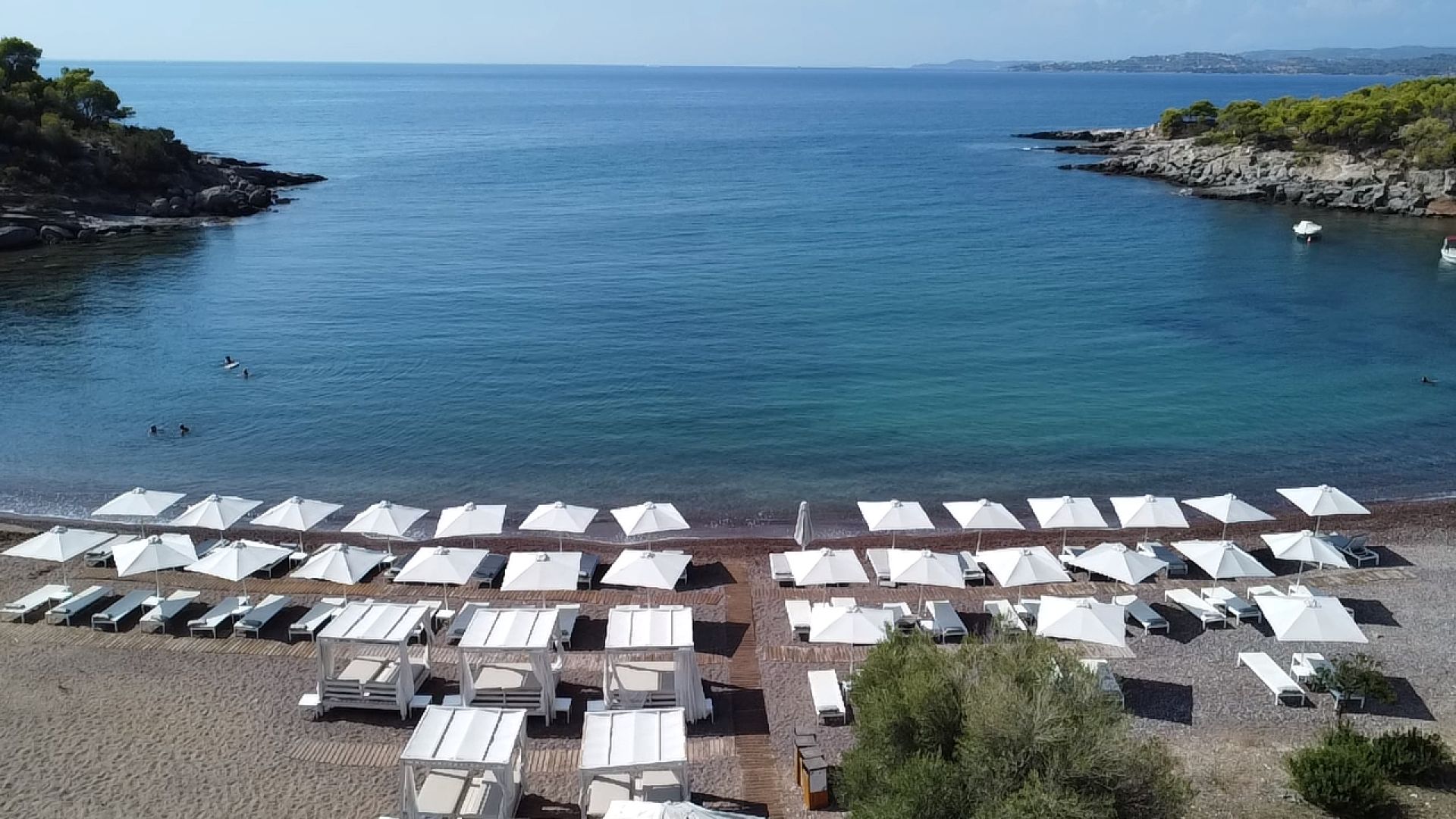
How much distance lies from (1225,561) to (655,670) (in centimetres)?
1186

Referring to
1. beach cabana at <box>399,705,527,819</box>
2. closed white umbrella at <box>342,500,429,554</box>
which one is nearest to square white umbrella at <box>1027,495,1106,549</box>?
beach cabana at <box>399,705,527,819</box>

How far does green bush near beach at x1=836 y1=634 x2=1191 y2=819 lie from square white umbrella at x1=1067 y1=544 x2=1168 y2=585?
7.43m

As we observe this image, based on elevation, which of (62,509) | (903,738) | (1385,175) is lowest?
(62,509)

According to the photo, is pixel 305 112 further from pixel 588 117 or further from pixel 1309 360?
pixel 1309 360

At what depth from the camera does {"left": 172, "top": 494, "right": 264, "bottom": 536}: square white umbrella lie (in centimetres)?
2116

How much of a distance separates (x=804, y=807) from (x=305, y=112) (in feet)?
690

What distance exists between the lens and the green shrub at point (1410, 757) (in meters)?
13.6

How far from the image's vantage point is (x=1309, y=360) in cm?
3931

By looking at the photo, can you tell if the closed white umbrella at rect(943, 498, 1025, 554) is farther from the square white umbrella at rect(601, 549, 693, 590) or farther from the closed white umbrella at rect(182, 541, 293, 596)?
the closed white umbrella at rect(182, 541, 293, 596)

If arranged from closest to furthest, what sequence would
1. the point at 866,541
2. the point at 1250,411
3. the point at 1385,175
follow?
1. the point at 866,541
2. the point at 1250,411
3. the point at 1385,175

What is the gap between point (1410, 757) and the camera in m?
13.6

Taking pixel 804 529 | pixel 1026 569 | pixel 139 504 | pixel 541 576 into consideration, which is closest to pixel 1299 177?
pixel 804 529

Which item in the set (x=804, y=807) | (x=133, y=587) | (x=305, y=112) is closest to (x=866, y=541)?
(x=804, y=807)

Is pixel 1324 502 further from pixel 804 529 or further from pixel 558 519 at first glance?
pixel 558 519
